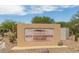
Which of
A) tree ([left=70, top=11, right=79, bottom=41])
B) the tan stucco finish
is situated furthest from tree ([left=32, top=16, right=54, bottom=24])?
tree ([left=70, top=11, right=79, bottom=41])

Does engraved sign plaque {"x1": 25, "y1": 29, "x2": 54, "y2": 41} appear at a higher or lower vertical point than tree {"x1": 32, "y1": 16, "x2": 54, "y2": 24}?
lower

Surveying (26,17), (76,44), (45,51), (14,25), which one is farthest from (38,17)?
(76,44)

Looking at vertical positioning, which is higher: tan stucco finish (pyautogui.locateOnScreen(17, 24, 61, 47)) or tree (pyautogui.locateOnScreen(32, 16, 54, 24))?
tree (pyautogui.locateOnScreen(32, 16, 54, 24))

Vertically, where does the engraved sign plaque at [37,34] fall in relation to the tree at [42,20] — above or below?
below

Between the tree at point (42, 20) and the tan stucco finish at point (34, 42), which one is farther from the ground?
the tree at point (42, 20)

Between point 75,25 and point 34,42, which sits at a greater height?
point 75,25

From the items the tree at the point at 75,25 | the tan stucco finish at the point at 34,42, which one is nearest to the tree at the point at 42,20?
the tan stucco finish at the point at 34,42

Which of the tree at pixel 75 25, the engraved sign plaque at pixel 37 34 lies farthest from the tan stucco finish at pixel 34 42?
the tree at pixel 75 25

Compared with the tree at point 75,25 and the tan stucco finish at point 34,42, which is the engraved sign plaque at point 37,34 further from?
the tree at point 75,25

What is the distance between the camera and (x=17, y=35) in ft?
5.30

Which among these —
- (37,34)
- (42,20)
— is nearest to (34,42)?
(37,34)

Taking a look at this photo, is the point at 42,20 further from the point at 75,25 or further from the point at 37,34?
the point at 75,25

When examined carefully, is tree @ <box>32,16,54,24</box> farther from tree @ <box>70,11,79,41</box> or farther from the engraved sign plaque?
tree @ <box>70,11,79,41</box>

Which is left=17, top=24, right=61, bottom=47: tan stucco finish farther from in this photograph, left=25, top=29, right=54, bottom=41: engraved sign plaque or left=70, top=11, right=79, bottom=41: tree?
left=70, top=11, right=79, bottom=41: tree
